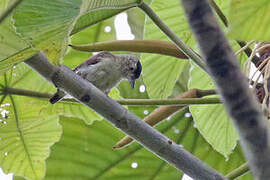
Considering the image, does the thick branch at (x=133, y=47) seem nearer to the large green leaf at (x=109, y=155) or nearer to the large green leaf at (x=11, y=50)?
the large green leaf at (x=11, y=50)

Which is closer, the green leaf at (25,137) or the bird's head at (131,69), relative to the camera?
the green leaf at (25,137)

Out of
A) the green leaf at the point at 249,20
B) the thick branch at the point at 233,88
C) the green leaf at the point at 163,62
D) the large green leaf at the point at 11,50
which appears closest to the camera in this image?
the thick branch at the point at 233,88

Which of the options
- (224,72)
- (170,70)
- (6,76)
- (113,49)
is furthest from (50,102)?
(224,72)

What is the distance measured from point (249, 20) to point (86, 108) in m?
1.48

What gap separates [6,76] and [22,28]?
89 centimetres

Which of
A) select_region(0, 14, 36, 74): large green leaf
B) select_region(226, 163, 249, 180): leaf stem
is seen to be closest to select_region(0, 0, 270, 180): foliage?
select_region(0, 14, 36, 74): large green leaf

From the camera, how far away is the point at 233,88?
1.60 feet

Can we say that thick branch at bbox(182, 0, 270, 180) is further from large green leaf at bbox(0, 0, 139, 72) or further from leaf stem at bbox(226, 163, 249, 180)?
leaf stem at bbox(226, 163, 249, 180)

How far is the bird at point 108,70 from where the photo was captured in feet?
8.45

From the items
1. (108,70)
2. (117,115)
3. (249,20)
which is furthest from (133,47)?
(108,70)

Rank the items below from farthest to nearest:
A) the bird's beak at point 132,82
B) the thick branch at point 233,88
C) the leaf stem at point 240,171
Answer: the bird's beak at point 132,82 < the leaf stem at point 240,171 < the thick branch at point 233,88

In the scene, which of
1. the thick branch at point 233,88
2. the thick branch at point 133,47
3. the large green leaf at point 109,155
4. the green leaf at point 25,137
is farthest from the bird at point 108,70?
the thick branch at point 233,88

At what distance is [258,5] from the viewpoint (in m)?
0.85

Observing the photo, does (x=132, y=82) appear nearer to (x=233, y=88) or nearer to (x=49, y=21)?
(x=49, y=21)
